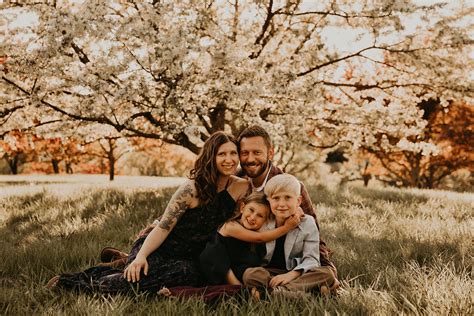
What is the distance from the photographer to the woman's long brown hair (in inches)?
150

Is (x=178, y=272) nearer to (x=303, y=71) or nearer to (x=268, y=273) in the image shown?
(x=268, y=273)

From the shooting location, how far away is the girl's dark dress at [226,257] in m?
3.48

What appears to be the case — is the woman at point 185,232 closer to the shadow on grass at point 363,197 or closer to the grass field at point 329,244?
the grass field at point 329,244

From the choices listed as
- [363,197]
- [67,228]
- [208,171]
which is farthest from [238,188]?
[363,197]

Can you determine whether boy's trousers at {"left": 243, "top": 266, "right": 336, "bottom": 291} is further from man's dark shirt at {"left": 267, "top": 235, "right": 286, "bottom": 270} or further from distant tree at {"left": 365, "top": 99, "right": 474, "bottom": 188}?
distant tree at {"left": 365, "top": 99, "right": 474, "bottom": 188}

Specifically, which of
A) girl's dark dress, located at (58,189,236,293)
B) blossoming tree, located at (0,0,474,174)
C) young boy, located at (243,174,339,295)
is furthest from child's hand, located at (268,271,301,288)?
blossoming tree, located at (0,0,474,174)

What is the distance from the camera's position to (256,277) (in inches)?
132

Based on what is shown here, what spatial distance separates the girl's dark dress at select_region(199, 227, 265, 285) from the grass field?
0.31 m

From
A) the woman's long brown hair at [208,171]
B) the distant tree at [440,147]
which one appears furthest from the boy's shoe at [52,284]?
the distant tree at [440,147]

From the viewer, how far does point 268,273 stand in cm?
342

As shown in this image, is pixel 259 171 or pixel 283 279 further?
pixel 259 171

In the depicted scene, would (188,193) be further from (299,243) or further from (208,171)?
(299,243)

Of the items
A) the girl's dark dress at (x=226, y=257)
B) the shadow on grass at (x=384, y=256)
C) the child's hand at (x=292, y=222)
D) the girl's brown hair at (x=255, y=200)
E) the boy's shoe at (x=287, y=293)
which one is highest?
the girl's brown hair at (x=255, y=200)

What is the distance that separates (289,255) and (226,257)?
1.69 feet
